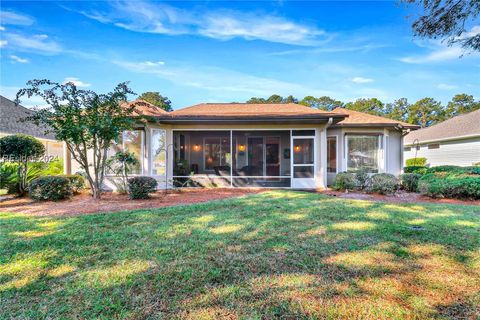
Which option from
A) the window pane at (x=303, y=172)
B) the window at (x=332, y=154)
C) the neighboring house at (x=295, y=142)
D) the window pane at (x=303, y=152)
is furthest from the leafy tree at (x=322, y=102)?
the window pane at (x=303, y=172)

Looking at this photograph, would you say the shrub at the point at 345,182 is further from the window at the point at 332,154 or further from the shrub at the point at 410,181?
the shrub at the point at 410,181

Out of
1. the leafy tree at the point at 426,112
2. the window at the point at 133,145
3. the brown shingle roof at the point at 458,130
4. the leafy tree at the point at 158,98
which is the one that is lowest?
the window at the point at 133,145

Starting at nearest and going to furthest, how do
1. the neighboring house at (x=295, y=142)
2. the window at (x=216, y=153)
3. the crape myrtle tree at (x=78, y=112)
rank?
the crape myrtle tree at (x=78, y=112) → the neighboring house at (x=295, y=142) → the window at (x=216, y=153)

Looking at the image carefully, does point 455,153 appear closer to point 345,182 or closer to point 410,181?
point 410,181

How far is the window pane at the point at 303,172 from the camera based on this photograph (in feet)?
36.4

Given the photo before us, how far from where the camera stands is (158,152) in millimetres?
10781

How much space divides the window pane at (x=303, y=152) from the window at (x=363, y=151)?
218 centimetres

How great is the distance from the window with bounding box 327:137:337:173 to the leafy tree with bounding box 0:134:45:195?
40.9 feet

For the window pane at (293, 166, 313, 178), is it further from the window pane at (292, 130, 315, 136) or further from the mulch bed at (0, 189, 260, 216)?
the mulch bed at (0, 189, 260, 216)

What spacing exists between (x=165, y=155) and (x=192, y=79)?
8453 mm

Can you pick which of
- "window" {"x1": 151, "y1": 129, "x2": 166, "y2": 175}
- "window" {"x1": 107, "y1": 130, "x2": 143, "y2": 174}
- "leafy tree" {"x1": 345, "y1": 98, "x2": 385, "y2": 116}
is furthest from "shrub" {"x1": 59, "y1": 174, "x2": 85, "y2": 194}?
"leafy tree" {"x1": 345, "y1": 98, "x2": 385, "y2": 116}

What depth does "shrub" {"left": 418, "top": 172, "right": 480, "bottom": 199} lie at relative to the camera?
303 inches

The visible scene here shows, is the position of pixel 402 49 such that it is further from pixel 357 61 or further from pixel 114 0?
pixel 114 0

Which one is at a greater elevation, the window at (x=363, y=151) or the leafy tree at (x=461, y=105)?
the leafy tree at (x=461, y=105)
